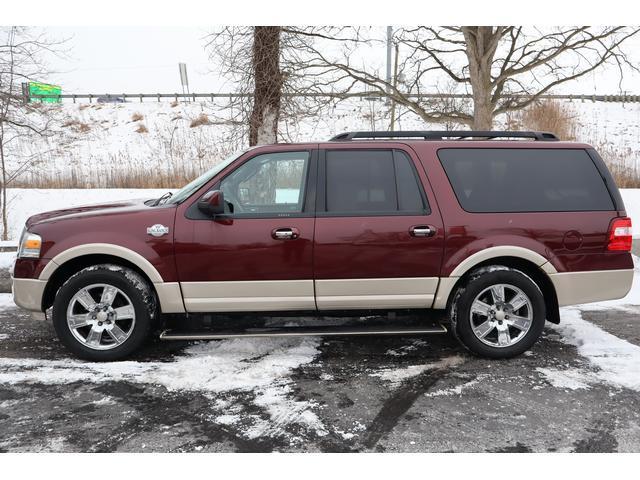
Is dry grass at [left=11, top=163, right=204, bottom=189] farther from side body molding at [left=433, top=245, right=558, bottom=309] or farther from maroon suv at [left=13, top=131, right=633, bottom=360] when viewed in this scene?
side body molding at [left=433, top=245, right=558, bottom=309]

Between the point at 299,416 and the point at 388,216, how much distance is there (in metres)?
1.87

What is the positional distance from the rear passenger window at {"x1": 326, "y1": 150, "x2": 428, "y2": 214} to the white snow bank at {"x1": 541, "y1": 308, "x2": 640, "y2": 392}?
1805 millimetres

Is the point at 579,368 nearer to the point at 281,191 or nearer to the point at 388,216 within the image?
the point at 388,216

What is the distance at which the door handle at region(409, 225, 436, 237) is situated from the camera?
438cm

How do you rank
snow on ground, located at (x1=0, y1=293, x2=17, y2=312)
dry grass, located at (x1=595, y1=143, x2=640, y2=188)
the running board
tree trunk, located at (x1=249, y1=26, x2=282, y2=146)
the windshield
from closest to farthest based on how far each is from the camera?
the running board < the windshield < snow on ground, located at (x1=0, y1=293, x2=17, y2=312) < tree trunk, located at (x1=249, y1=26, x2=282, y2=146) < dry grass, located at (x1=595, y1=143, x2=640, y2=188)

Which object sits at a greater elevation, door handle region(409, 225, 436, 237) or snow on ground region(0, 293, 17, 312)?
door handle region(409, 225, 436, 237)

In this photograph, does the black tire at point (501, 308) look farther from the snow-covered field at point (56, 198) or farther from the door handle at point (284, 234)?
the snow-covered field at point (56, 198)

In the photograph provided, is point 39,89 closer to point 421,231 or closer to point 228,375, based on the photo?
point 228,375

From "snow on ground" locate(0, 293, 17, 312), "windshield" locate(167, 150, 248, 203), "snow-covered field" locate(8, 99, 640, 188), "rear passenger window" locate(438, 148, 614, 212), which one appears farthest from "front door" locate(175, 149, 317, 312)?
"snow-covered field" locate(8, 99, 640, 188)

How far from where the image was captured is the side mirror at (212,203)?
13.8 feet

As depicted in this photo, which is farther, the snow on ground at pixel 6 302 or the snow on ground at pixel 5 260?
the snow on ground at pixel 5 260

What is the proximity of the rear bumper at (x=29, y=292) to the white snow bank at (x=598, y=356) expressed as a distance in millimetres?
4323

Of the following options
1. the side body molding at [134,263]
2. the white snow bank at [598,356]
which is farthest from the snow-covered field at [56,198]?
the side body molding at [134,263]

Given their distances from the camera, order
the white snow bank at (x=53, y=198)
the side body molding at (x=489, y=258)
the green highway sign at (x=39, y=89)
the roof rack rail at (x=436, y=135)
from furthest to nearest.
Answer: the white snow bank at (x=53, y=198) → the green highway sign at (x=39, y=89) → the roof rack rail at (x=436, y=135) → the side body molding at (x=489, y=258)
